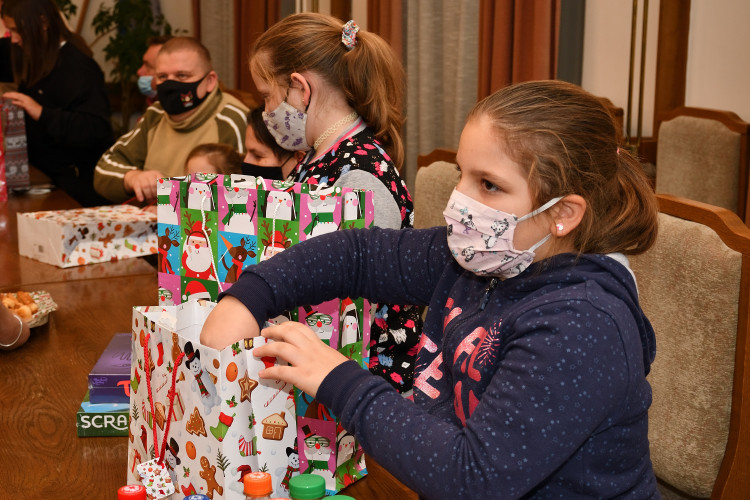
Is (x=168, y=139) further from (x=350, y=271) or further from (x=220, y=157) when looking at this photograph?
(x=350, y=271)

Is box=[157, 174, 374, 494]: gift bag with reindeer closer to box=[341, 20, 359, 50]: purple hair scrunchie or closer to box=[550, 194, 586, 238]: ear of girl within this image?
box=[550, 194, 586, 238]: ear of girl

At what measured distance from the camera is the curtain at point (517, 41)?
109 inches

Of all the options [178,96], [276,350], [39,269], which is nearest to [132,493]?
[276,350]

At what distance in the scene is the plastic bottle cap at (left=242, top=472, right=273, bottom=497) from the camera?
0.88m

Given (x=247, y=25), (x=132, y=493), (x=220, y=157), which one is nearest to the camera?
(x=132, y=493)

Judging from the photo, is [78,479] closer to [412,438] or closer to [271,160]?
[412,438]

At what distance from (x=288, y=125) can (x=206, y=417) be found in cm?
78

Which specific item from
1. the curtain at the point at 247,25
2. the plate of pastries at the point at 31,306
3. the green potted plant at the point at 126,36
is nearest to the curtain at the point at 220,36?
the curtain at the point at 247,25

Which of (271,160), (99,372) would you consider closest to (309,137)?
(271,160)

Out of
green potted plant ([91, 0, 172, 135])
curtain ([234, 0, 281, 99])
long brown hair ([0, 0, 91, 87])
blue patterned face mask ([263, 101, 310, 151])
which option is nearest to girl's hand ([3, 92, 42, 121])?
long brown hair ([0, 0, 91, 87])

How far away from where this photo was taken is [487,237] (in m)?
0.98

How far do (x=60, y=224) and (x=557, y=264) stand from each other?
164cm

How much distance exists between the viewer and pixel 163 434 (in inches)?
39.7

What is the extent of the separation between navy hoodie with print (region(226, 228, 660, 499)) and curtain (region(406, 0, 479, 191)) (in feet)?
7.22
